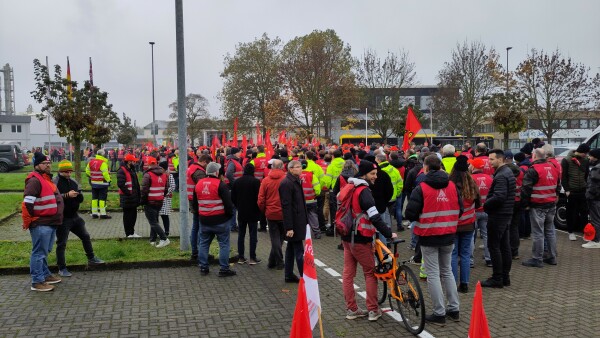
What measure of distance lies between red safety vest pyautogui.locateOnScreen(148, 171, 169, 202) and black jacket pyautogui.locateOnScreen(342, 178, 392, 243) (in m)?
5.56

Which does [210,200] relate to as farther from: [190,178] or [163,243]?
[163,243]

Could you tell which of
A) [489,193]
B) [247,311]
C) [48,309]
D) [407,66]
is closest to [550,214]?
[489,193]

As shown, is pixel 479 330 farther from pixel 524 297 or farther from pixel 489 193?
pixel 489 193

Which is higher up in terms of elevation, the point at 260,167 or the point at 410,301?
the point at 260,167

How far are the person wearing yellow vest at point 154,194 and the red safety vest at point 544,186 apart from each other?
7.12m

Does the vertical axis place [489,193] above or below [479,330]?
above

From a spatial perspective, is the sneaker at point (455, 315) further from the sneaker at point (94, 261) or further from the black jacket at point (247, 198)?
the sneaker at point (94, 261)

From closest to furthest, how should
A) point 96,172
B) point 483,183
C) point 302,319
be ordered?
point 302,319 < point 483,183 < point 96,172

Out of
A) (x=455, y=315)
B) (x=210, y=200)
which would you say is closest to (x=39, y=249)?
(x=210, y=200)

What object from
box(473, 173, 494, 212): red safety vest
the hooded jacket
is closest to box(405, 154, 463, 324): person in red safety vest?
box(473, 173, 494, 212): red safety vest

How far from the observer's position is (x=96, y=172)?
14594 millimetres

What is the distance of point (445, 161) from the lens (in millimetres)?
10688

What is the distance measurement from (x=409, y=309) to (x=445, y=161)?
5.26 metres

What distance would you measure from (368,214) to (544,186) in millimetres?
4488
